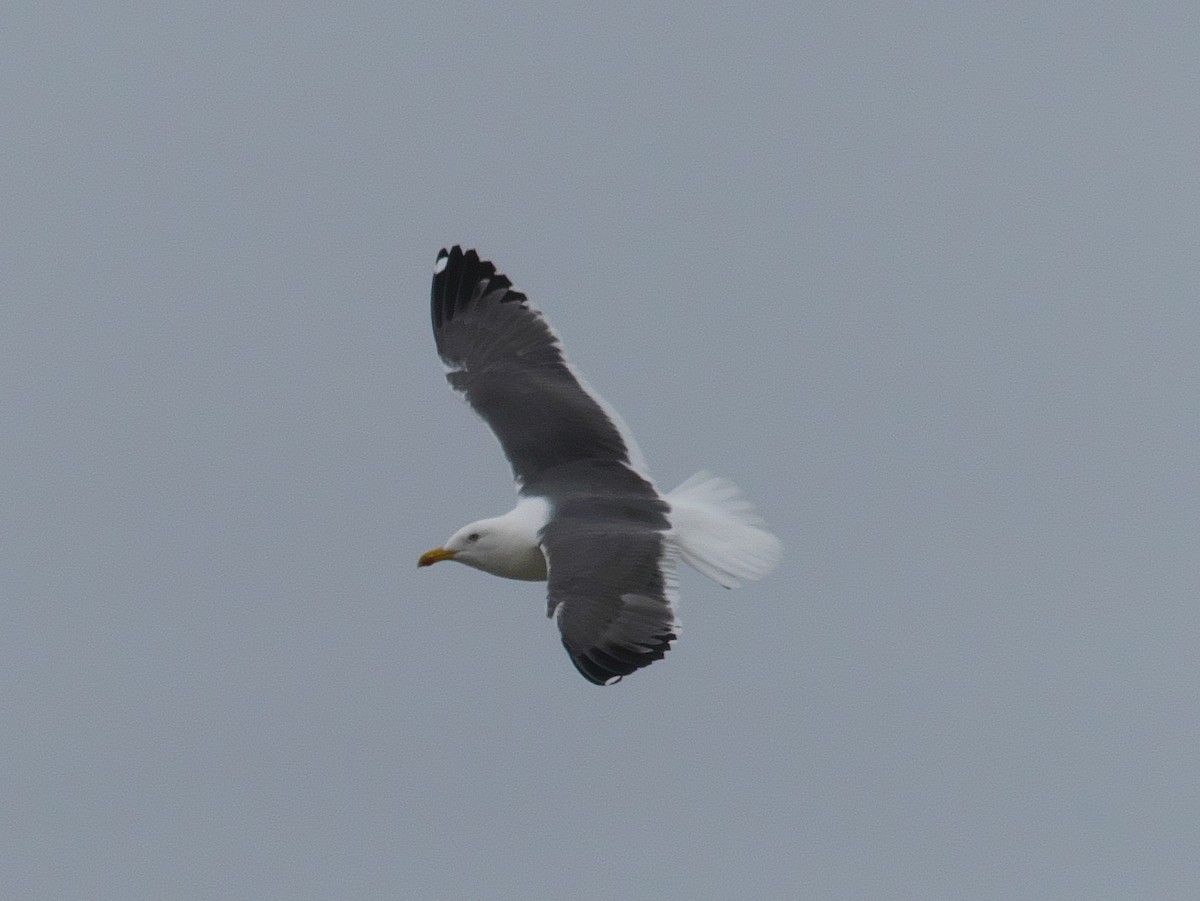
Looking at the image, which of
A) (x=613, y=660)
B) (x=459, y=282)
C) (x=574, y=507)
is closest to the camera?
(x=613, y=660)

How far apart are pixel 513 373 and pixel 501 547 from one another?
64.9 inches

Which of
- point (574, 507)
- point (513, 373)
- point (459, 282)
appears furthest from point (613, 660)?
point (459, 282)

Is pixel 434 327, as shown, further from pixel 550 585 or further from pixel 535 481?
pixel 550 585

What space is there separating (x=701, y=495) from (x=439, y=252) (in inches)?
99.3

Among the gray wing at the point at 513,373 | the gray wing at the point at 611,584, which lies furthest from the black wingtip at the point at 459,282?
the gray wing at the point at 611,584

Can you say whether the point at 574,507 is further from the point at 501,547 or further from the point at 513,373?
the point at 513,373

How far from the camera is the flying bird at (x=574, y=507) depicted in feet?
33.7

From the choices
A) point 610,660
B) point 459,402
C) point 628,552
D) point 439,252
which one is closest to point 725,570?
point 628,552

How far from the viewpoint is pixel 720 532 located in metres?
11.8

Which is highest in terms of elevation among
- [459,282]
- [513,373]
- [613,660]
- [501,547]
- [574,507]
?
[459,282]

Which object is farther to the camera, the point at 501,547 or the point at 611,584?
the point at 501,547

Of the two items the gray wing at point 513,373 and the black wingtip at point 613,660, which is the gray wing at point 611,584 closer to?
the black wingtip at point 613,660

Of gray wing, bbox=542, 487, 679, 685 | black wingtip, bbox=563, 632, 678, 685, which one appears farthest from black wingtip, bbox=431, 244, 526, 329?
black wingtip, bbox=563, 632, 678, 685

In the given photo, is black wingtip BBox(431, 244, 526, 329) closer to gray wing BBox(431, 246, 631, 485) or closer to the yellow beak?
gray wing BBox(431, 246, 631, 485)
